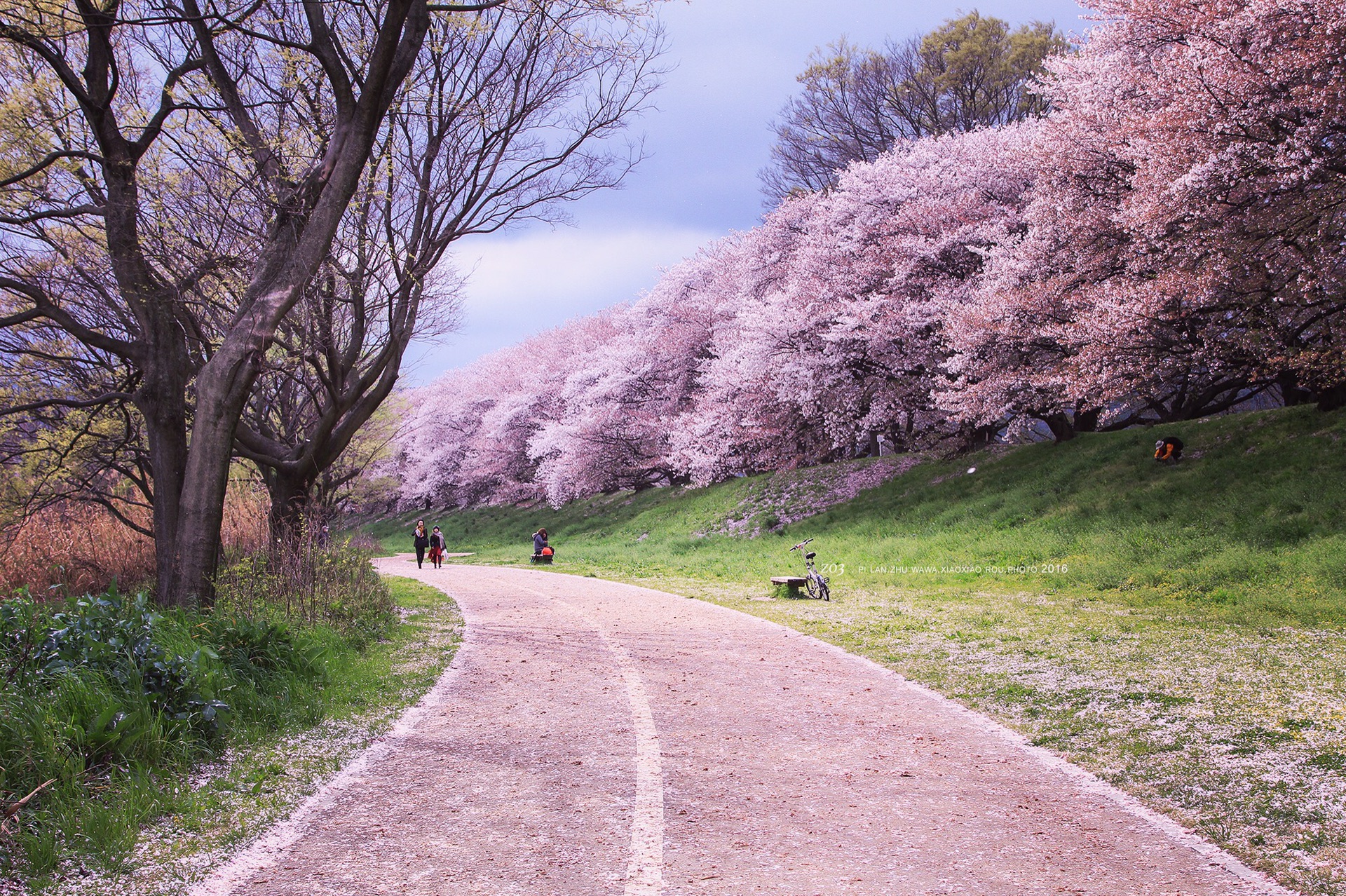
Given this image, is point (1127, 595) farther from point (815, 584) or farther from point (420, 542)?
point (420, 542)

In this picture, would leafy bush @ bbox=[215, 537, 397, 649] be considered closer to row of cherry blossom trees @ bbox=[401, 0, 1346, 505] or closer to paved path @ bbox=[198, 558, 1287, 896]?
paved path @ bbox=[198, 558, 1287, 896]

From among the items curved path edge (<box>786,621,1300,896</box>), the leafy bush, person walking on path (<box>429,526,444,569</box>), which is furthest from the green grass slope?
the leafy bush

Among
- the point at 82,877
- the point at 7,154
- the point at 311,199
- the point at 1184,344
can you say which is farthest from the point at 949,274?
the point at 82,877

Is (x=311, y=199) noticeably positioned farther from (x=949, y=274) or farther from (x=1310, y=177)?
(x=949, y=274)

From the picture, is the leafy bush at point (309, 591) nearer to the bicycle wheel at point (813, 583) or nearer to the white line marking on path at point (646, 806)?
the white line marking on path at point (646, 806)

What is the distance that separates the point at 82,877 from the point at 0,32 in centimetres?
1002

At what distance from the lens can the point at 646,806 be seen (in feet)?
15.2

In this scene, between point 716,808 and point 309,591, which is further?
point 309,591

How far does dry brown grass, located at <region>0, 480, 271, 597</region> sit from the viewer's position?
12.2 metres

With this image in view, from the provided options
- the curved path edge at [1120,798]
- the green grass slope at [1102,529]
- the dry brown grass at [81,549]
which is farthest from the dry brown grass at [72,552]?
the curved path edge at [1120,798]

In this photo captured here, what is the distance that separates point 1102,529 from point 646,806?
13281 millimetres

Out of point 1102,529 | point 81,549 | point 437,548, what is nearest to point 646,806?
point 81,549

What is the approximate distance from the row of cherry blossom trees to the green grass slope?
4.16ft

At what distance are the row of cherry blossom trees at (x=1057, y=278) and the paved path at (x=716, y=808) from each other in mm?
11451
